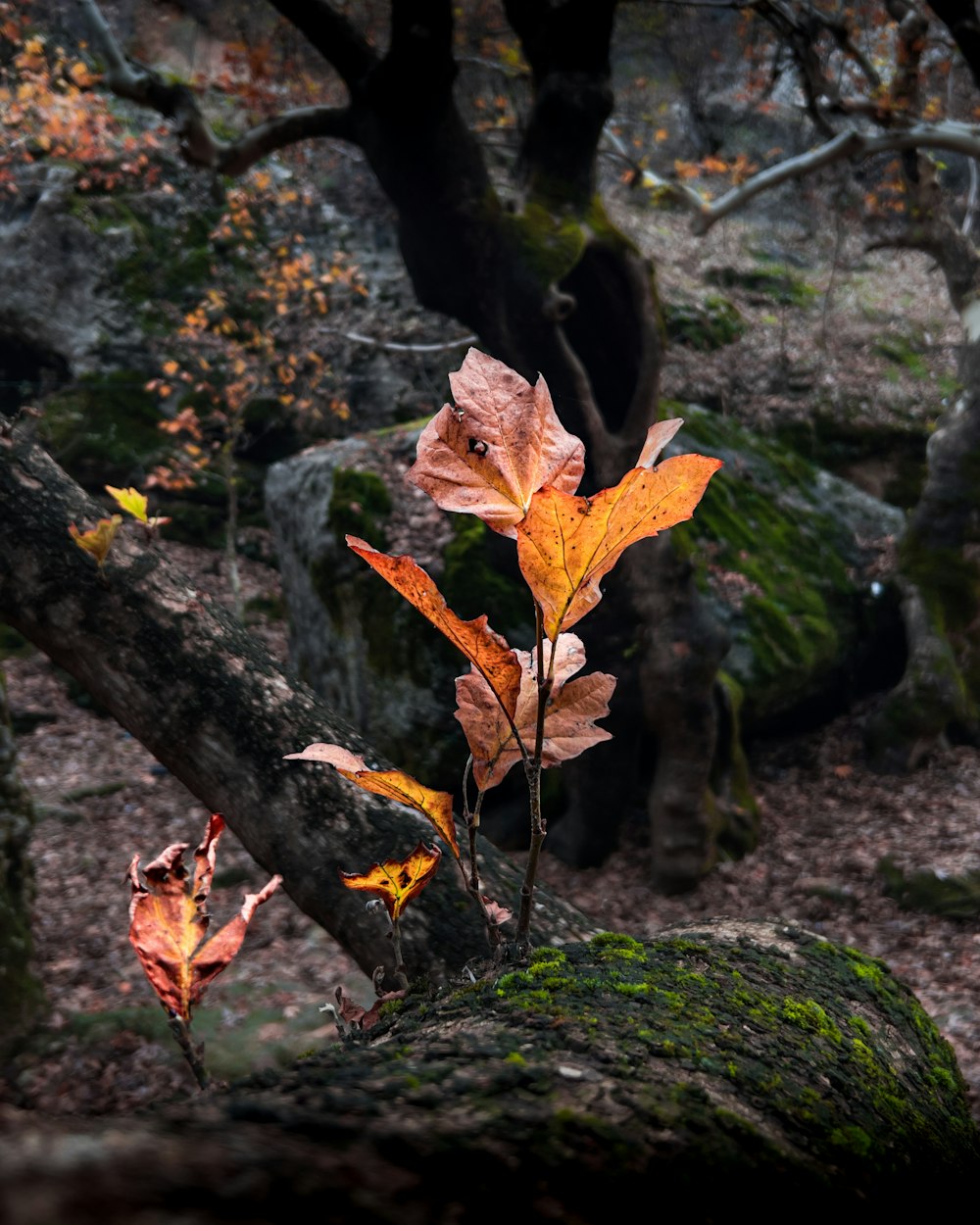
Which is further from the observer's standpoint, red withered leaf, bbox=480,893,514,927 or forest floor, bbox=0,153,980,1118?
forest floor, bbox=0,153,980,1118

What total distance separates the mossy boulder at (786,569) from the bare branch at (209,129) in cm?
380

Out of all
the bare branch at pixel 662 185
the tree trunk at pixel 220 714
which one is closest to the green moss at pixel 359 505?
the bare branch at pixel 662 185

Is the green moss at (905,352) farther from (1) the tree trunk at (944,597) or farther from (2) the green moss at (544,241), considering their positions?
(2) the green moss at (544,241)

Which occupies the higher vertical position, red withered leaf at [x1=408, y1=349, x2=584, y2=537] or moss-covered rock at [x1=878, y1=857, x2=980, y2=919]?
red withered leaf at [x1=408, y1=349, x2=584, y2=537]

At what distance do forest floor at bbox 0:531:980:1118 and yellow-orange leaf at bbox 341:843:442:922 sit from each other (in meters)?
3.33

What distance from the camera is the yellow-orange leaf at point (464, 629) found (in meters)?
0.83

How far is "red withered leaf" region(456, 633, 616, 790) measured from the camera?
100 cm

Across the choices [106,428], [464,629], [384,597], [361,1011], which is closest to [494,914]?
[361,1011]

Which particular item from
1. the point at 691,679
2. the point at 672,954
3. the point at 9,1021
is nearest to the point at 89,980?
the point at 9,1021

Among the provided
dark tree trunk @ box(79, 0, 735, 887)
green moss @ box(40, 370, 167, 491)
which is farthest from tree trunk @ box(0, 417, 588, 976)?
green moss @ box(40, 370, 167, 491)

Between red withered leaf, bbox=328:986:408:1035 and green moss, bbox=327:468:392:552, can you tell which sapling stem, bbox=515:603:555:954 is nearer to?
red withered leaf, bbox=328:986:408:1035

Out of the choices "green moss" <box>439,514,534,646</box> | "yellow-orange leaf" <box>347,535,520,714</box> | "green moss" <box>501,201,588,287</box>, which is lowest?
"yellow-orange leaf" <box>347,535,520,714</box>

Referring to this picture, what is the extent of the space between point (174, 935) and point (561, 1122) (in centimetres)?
42

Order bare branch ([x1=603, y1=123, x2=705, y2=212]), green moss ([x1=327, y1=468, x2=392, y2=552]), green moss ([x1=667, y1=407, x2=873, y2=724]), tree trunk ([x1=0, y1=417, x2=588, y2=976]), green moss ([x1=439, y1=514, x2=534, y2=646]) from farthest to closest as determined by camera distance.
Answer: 1. bare branch ([x1=603, y1=123, x2=705, y2=212])
2. green moss ([x1=667, y1=407, x2=873, y2=724])
3. green moss ([x1=327, y1=468, x2=392, y2=552])
4. green moss ([x1=439, y1=514, x2=534, y2=646])
5. tree trunk ([x1=0, y1=417, x2=588, y2=976])
